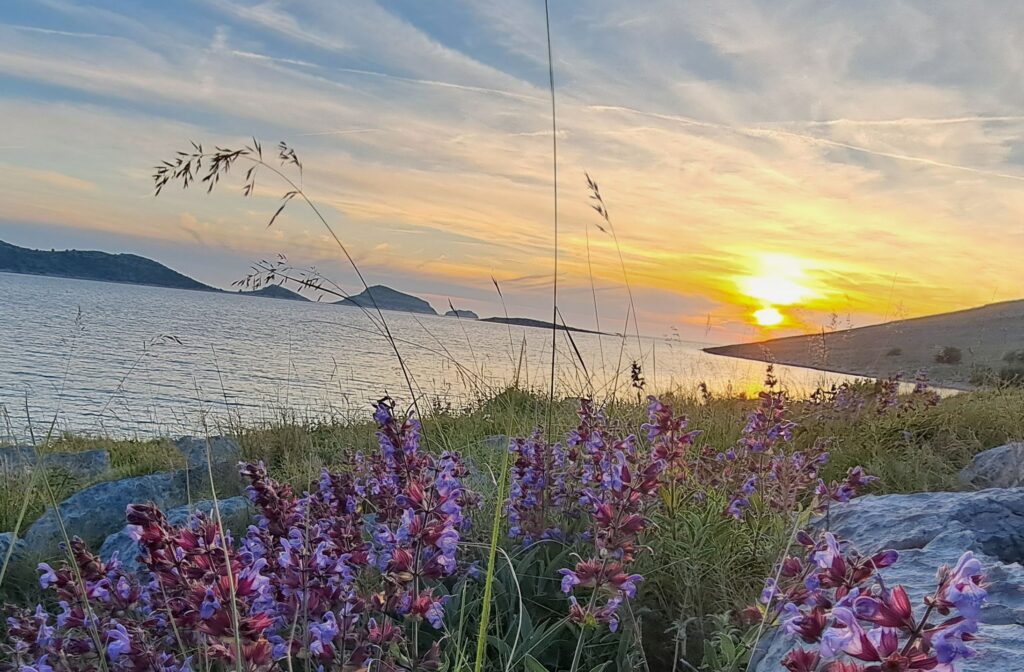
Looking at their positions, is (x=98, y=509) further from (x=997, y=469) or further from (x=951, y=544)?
(x=997, y=469)

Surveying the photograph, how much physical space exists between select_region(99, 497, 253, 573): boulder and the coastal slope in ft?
16.2

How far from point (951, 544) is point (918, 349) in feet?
82.5

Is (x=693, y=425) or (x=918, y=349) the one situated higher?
(x=918, y=349)

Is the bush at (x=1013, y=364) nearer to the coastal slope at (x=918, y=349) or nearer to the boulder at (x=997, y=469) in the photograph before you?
the coastal slope at (x=918, y=349)

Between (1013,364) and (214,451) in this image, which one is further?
(1013,364)

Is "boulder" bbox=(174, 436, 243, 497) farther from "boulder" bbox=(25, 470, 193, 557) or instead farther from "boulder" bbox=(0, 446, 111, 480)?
"boulder" bbox=(0, 446, 111, 480)

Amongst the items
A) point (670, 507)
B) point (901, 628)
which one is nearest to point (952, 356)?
point (670, 507)

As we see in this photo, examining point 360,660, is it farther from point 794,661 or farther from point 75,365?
point 75,365

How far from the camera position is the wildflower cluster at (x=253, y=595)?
1246 millimetres

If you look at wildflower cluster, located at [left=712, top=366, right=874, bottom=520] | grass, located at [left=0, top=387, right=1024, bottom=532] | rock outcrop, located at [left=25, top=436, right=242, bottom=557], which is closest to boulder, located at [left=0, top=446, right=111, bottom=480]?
grass, located at [left=0, top=387, right=1024, bottom=532]

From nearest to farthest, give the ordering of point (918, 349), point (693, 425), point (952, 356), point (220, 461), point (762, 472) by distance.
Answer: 1. point (762, 472)
2. point (220, 461)
3. point (693, 425)
4. point (918, 349)
5. point (952, 356)

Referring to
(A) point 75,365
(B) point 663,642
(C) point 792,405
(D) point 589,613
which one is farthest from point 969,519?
(A) point 75,365

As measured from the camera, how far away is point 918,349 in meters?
23.9

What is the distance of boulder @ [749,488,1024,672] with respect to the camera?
63.3 inches
